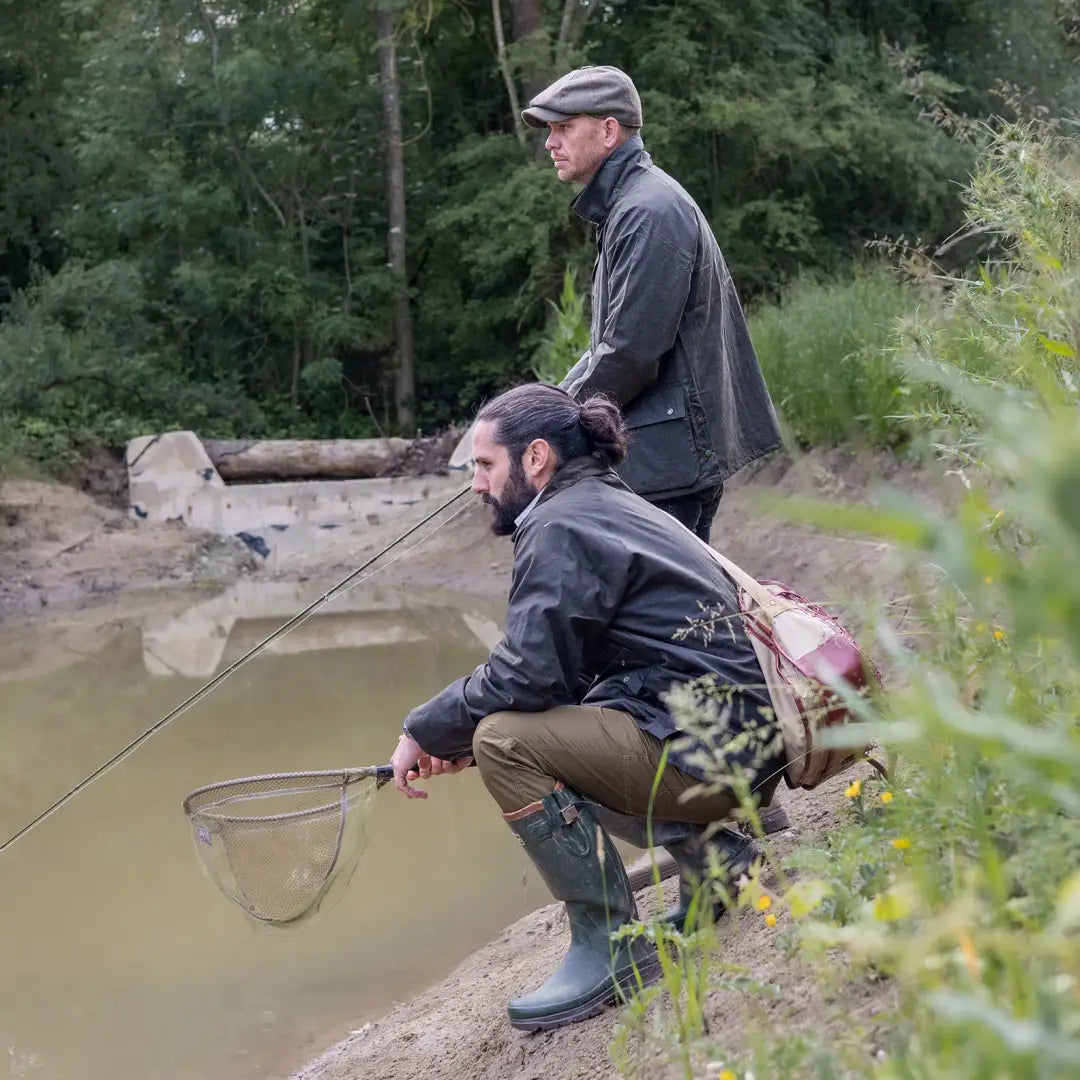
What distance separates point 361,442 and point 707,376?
30.0 ft

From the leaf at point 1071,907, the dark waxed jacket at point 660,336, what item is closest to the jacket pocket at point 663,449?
the dark waxed jacket at point 660,336

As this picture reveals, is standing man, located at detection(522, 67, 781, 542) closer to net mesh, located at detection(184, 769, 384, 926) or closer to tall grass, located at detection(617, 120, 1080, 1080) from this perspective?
tall grass, located at detection(617, 120, 1080, 1080)

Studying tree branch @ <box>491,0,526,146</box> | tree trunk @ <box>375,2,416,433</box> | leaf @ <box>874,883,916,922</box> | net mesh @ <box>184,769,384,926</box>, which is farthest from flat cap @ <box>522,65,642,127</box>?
tree trunk @ <box>375,2,416,433</box>

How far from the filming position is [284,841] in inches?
130

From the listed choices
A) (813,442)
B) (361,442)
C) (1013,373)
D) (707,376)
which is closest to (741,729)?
(1013,373)

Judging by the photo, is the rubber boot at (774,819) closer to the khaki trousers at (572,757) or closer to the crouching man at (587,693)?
the crouching man at (587,693)

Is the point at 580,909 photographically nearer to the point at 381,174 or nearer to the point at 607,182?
the point at 607,182

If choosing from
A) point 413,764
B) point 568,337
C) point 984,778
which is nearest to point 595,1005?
point 413,764

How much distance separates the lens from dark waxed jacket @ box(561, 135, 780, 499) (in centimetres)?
396

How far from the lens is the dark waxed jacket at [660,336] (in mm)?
3959

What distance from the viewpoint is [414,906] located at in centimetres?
475

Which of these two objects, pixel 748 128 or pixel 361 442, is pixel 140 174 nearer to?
pixel 361 442

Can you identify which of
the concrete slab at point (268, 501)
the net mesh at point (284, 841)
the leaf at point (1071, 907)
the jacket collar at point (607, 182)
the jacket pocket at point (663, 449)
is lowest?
the concrete slab at point (268, 501)

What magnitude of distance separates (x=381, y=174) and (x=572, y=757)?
1475cm
